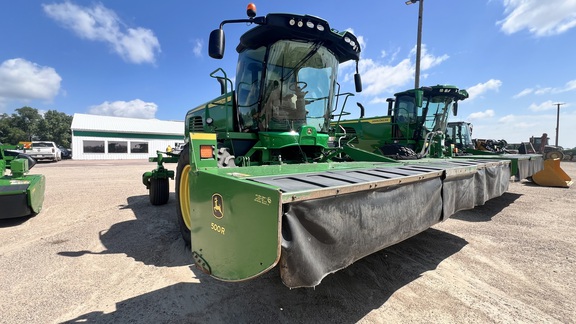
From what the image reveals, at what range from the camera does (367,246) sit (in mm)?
2006

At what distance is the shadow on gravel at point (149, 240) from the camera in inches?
123

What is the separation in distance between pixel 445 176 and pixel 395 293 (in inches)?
52.4

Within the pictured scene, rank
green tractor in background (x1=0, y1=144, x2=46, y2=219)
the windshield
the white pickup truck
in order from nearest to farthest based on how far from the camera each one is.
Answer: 1. the windshield
2. green tractor in background (x1=0, y1=144, x2=46, y2=219)
3. the white pickup truck

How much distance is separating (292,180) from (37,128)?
61631 mm

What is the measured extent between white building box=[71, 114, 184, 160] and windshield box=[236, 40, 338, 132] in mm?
27579

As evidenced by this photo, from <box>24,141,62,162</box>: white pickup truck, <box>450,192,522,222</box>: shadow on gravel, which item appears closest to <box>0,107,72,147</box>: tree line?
<box>24,141,62,162</box>: white pickup truck

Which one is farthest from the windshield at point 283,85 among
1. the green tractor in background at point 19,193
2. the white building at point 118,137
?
the white building at point 118,137

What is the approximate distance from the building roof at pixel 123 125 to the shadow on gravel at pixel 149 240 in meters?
26.1

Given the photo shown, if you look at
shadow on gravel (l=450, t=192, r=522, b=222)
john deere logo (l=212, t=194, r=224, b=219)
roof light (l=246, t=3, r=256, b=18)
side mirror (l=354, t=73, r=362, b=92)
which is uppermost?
roof light (l=246, t=3, r=256, b=18)

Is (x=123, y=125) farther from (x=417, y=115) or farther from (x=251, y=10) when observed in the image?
(x=251, y=10)

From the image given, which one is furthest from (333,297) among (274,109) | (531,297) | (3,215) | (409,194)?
(3,215)

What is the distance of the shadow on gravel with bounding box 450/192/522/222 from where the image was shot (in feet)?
16.0

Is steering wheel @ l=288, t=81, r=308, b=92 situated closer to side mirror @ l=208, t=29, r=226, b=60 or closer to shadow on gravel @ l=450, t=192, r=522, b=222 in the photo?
side mirror @ l=208, t=29, r=226, b=60

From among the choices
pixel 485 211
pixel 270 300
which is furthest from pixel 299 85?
pixel 485 211
